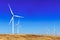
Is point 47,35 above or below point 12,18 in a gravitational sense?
below

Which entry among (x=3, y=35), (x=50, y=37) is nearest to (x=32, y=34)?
(x=50, y=37)

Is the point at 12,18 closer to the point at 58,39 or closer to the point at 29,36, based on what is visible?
the point at 29,36

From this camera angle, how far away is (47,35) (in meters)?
20.0

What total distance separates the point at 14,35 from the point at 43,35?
2.79m

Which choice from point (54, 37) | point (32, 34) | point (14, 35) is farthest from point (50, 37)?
point (14, 35)

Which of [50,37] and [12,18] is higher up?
[12,18]

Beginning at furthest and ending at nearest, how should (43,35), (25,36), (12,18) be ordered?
(25,36) < (43,35) < (12,18)

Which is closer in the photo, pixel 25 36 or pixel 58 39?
pixel 58 39

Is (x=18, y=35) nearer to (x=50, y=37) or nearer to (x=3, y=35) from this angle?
(x=3, y=35)

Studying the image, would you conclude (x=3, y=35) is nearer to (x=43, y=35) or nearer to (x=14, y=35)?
(x=14, y=35)

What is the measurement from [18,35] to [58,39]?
4691 millimetres

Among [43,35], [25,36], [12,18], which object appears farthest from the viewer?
[25,36]

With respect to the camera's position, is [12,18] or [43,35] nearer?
[12,18]

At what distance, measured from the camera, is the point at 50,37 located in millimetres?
20234
